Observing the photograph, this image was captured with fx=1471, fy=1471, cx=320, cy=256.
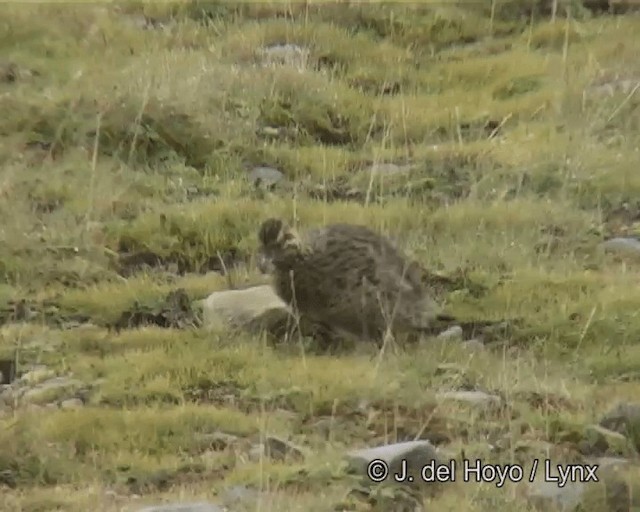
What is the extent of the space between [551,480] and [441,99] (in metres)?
6.34

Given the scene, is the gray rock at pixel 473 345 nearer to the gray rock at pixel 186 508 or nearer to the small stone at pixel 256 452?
the small stone at pixel 256 452

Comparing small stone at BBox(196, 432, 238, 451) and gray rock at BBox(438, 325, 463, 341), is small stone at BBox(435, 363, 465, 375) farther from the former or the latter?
small stone at BBox(196, 432, 238, 451)

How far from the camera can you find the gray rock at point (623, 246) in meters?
7.59

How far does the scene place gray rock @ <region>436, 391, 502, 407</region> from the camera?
553 centimetres

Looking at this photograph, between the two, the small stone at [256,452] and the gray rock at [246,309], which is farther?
the gray rock at [246,309]

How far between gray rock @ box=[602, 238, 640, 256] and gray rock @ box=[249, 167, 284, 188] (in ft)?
6.94

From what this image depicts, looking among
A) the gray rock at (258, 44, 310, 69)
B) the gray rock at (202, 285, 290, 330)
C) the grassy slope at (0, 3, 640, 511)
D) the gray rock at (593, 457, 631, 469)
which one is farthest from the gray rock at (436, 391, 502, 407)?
the gray rock at (258, 44, 310, 69)

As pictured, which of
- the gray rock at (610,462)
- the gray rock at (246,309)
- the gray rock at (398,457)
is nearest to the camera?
the gray rock at (398,457)

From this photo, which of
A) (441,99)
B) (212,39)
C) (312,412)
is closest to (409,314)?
(312,412)

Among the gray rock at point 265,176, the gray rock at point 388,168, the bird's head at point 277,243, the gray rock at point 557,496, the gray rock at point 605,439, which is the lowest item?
the gray rock at point 265,176

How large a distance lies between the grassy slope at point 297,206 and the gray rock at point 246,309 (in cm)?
16

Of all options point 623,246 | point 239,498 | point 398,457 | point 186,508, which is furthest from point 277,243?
point 623,246

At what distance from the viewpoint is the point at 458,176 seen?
895 centimetres

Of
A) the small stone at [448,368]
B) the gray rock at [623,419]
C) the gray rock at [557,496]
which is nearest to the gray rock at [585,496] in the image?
the gray rock at [557,496]
